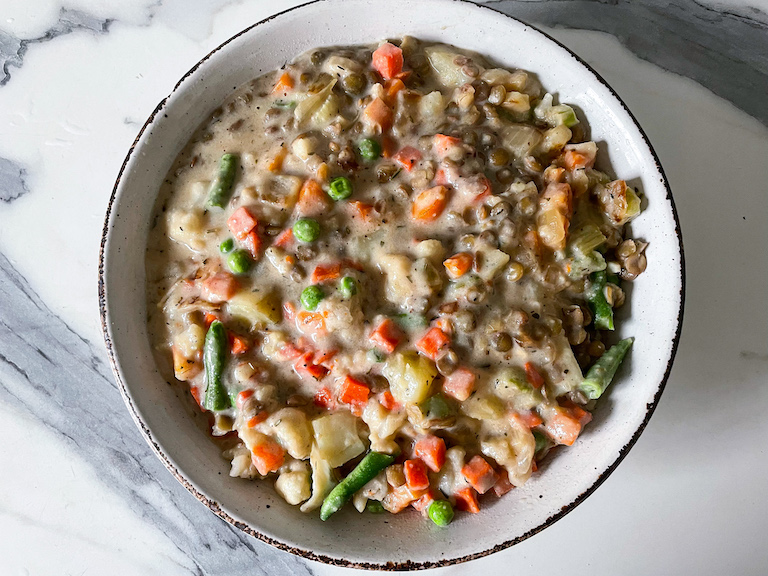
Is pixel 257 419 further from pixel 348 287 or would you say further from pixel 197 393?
pixel 348 287

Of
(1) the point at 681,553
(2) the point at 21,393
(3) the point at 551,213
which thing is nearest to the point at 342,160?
(3) the point at 551,213

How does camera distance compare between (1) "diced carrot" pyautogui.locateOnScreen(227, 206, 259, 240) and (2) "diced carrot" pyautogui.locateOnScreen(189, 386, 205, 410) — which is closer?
(1) "diced carrot" pyautogui.locateOnScreen(227, 206, 259, 240)

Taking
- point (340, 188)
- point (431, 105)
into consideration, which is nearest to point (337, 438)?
point (340, 188)

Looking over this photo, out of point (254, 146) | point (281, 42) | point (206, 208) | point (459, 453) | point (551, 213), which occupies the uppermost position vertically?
point (281, 42)

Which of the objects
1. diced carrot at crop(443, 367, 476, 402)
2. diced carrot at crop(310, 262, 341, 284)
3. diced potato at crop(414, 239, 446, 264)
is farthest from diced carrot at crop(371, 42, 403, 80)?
diced carrot at crop(443, 367, 476, 402)

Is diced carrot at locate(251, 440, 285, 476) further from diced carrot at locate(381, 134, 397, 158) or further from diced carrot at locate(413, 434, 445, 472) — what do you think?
diced carrot at locate(381, 134, 397, 158)

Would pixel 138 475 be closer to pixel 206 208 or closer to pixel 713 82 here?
pixel 206 208
